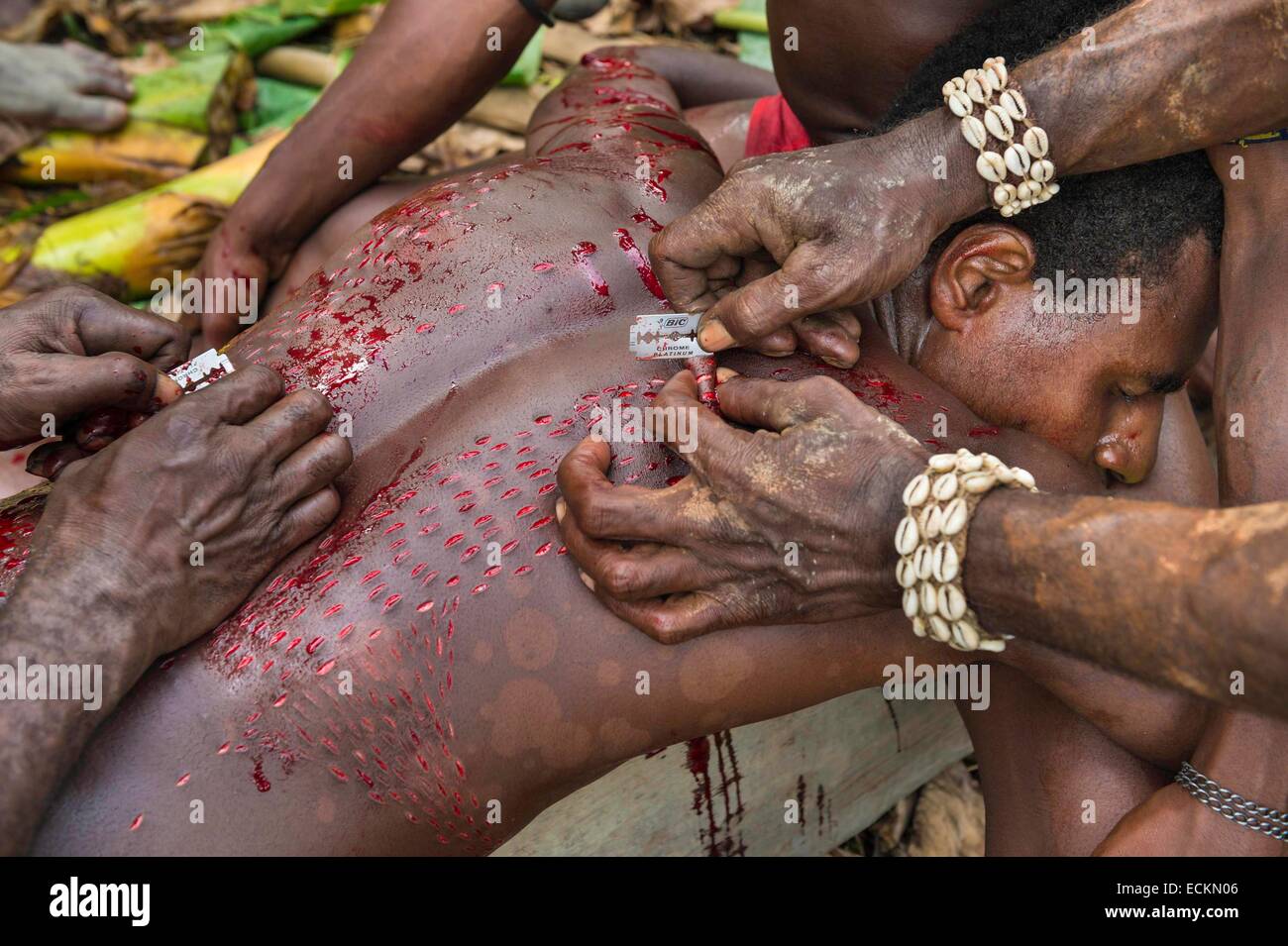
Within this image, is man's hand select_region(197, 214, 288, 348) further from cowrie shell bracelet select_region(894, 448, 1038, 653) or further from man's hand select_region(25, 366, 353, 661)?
cowrie shell bracelet select_region(894, 448, 1038, 653)

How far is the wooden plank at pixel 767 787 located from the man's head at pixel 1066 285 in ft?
2.29

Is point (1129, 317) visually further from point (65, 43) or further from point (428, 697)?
point (65, 43)

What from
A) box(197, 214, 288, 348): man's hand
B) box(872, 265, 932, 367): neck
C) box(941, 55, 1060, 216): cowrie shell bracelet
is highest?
box(197, 214, 288, 348): man's hand

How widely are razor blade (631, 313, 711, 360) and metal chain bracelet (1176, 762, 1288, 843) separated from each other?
2.99 ft

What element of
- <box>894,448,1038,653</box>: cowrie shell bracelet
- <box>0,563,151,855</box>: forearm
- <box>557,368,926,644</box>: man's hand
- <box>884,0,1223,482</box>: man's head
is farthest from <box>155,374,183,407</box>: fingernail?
<box>884,0,1223,482</box>: man's head

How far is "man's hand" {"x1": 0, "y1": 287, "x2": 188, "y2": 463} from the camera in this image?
4.68ft

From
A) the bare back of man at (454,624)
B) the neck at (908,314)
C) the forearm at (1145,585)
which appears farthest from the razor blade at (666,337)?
the forearm at (1145,585)

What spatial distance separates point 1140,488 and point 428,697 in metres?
1.35

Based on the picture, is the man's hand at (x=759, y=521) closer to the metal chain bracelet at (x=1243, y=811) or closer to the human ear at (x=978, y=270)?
the human ear at (x=978, y=270)

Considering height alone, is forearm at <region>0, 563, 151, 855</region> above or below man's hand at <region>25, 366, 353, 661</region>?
below

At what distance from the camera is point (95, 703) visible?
1.25m

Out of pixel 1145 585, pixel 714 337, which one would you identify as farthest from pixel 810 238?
pixel 1145 585

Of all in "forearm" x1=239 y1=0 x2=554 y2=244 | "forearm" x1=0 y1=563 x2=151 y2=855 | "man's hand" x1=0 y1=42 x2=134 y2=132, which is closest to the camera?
"forearm" x1=0 y1=563 x2=151 y2=855

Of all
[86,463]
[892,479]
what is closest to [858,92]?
[892,479]
